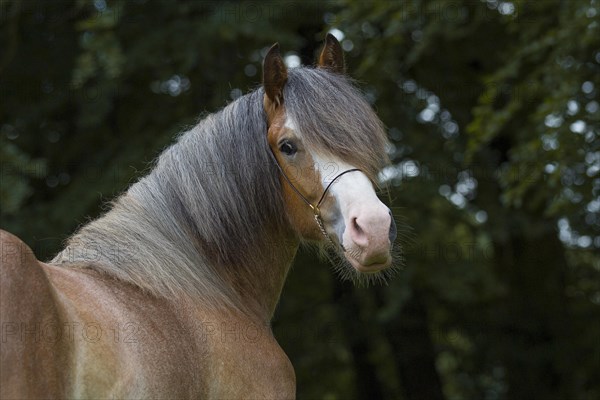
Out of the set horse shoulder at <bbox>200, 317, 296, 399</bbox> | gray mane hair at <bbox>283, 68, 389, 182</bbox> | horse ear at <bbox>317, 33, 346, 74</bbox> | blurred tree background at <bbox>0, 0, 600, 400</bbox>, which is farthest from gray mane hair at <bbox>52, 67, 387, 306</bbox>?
blurred tree background at <bbox>0, 0, 600, 400</bbox>

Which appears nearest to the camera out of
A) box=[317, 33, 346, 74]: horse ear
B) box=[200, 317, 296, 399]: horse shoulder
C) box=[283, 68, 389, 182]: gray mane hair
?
box=[200, 317, 296, 399]: horse shoulder

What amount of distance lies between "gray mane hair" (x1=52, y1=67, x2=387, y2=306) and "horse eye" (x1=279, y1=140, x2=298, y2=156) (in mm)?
90

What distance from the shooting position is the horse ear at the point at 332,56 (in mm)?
4759

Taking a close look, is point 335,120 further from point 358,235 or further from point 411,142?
point 411,142

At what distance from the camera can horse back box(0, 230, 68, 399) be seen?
2.86 metres

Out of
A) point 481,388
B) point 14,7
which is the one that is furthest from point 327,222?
point 481,388

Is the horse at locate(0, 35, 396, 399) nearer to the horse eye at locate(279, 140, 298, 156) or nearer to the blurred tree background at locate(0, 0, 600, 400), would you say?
the horse eye at locate(279, 140, 298, 156)

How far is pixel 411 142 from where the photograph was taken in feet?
35.1

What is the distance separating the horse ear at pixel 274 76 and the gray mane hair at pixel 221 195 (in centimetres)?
5

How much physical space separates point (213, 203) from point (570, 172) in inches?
209

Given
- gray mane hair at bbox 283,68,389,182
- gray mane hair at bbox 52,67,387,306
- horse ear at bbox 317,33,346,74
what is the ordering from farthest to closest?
horse ear at bbox 317,33,346,74 → gray mane hair at bbox 283,68,389,182 → gray mane hair at bbox 52,67,387,306

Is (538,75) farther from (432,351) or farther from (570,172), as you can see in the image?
(432,351)

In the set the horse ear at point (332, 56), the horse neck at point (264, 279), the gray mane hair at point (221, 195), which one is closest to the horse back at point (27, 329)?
the gray mane hair at point (221, 195)

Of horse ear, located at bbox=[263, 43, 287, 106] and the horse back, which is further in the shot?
horse ear, located at bbox=[263, 43, 287, 106]
